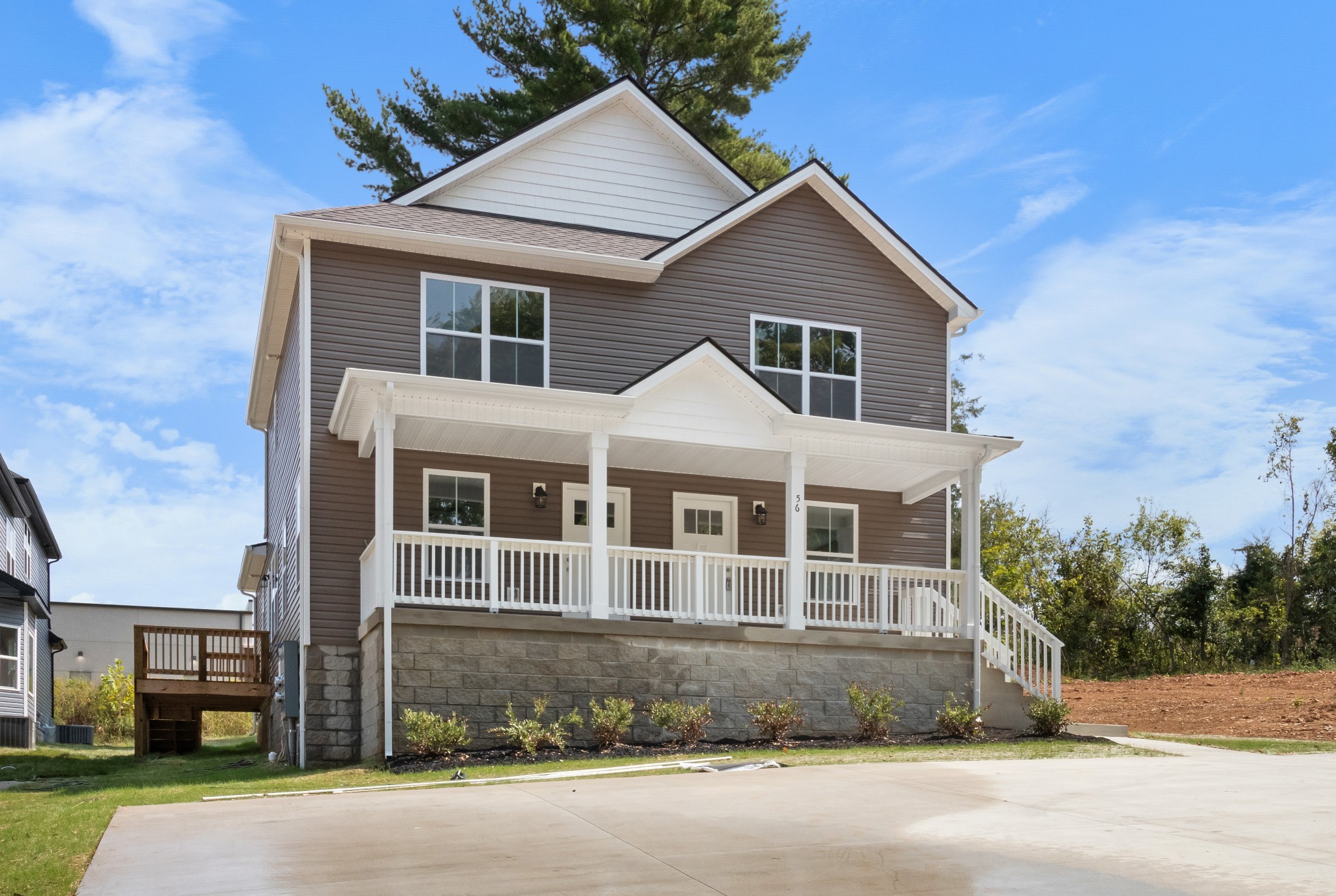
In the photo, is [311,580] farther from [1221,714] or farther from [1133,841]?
[1221,714]

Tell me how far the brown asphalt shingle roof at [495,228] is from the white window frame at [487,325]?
59 cm

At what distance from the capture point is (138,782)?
1450 centimetres

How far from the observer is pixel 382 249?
1720 cm

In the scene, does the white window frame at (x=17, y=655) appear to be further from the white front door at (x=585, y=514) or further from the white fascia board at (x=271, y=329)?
the white front door at (x=585, y=514)

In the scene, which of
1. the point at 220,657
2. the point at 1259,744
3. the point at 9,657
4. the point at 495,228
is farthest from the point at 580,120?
the point at 9,657

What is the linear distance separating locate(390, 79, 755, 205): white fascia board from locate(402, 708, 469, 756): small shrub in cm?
859

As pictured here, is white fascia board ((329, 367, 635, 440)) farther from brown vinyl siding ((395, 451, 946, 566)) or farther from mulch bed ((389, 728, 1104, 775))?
mulch bed ((389, 728, 1104, 775))

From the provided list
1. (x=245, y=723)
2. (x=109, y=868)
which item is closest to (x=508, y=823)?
(x=109, y=868)

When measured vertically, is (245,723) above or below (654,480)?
below

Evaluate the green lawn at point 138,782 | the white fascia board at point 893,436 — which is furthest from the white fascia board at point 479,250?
the green lawn at point 138,782

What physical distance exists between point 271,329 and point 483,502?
5031 millimetres

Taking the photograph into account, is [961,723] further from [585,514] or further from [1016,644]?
[585,514]

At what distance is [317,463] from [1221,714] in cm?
1271

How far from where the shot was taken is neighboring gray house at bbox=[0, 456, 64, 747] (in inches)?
1033
